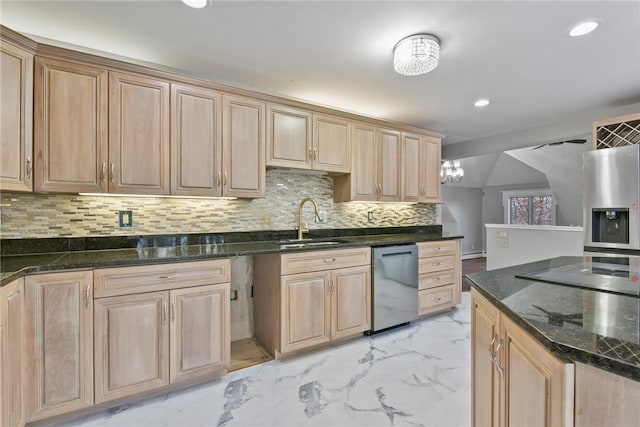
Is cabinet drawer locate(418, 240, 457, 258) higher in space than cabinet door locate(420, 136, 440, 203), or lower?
lower

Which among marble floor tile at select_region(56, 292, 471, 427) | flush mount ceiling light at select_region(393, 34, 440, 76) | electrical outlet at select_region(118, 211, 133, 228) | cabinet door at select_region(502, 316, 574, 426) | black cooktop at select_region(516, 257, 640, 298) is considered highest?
flush mount ceiling light at select_region(393, 34, 440, 76)

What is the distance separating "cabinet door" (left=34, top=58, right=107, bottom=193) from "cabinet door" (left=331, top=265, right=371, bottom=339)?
1.91m

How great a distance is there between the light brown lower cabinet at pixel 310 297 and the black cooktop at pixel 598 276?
1.50 m

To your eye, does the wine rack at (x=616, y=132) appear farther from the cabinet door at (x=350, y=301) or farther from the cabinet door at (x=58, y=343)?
the cabinet door at (x=58, y=343)

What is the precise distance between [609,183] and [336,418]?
324 centimetres

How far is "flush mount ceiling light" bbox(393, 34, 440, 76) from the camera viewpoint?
1.98 metres

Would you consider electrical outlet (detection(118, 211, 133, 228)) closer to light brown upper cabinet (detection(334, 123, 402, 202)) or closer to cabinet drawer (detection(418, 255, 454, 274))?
light brown upper cabinet (detection(334, 123, 402, 202))

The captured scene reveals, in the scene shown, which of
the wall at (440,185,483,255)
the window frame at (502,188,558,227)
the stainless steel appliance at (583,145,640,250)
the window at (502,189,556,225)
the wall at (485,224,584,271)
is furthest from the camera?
the wall at (440,185,483,255)

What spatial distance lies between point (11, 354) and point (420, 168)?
3708 millimetres

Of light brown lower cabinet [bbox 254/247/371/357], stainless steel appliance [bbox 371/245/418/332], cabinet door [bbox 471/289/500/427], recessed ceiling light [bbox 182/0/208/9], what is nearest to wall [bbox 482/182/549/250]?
stainless steel appliance [bbox 371/245/418/332]

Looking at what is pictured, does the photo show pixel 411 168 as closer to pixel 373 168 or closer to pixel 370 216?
pixel 373 168

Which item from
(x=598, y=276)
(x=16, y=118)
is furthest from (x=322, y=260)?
(x=16, y=118)

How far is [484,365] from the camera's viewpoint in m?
1.22

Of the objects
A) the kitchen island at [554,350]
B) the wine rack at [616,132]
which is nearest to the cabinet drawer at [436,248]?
the wine rack at [616,132]
